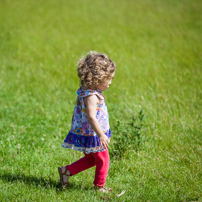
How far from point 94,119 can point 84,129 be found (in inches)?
9.7

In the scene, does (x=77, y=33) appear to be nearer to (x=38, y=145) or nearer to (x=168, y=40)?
(x=168, y=40)

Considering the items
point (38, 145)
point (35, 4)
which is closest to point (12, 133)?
point (38, 145)

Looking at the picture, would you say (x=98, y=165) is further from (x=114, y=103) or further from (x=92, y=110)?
(x=114, y=103)

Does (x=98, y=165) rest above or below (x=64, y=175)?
above

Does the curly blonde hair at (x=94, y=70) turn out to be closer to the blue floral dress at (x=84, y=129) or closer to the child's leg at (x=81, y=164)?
the blue floral dress at (x=84, y=129)

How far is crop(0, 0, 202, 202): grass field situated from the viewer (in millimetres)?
3598

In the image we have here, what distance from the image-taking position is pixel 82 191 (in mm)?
3389

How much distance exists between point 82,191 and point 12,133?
2.15m

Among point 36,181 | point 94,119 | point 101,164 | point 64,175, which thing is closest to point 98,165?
point 101,164

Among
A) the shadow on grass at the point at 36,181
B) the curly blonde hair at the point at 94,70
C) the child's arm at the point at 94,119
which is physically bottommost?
the shadow on grass at the point at 36,181

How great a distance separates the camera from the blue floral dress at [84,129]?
10.5 ft

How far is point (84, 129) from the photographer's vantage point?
10.6 ft

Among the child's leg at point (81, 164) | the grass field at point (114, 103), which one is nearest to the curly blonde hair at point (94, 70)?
the grass field at point (114, 103)

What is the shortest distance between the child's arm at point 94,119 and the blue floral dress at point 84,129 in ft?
0.31
